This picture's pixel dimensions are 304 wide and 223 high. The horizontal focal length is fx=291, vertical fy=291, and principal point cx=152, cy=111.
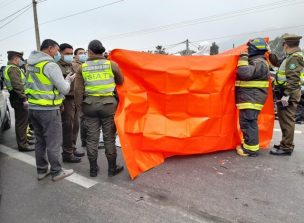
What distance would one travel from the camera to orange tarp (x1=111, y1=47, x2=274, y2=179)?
4.25 metres

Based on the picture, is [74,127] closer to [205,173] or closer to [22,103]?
[22,103]

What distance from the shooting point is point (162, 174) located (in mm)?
4121

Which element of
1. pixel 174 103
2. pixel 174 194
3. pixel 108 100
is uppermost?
pixel 108 100

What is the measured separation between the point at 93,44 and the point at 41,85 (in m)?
Result: 0.86

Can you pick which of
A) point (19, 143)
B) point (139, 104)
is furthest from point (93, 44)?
point (19, 143)

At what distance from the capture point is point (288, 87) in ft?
15.4

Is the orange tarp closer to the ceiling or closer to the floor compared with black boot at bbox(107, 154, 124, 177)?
closer to the ceiling

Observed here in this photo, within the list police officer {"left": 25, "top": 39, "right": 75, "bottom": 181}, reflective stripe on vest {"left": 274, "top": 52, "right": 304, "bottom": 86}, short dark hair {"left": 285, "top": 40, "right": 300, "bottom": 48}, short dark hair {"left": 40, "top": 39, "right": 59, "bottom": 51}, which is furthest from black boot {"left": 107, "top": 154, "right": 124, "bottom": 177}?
short dark hair {"left": 285, "top": 40, "right": 300, "bottom": 48}

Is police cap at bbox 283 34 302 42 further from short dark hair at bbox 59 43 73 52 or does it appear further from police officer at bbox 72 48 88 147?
short dark hair at bbox 59 43 73 52

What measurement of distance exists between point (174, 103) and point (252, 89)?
1261 millimetres

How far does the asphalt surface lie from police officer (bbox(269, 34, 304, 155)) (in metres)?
0.38

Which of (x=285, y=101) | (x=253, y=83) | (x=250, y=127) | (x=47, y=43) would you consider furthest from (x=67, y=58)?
(x=285, y=101)

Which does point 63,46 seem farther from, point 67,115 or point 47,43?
point 67,115

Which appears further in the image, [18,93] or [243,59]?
[18,93]
